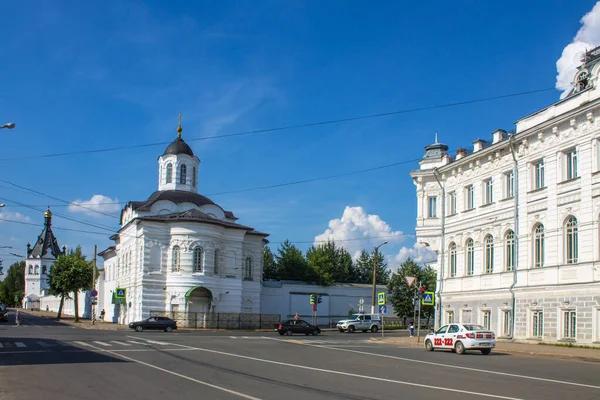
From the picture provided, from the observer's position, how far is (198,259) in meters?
59.1

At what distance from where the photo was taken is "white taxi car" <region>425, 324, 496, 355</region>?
88.9 feet

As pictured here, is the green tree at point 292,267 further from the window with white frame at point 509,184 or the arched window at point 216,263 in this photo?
the window with white frame at point 509,184

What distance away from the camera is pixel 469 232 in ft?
128

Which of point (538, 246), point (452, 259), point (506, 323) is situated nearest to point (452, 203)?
point (452, 259)

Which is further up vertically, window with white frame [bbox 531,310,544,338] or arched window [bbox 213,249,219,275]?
arched window [bbox 213,249,219,275]

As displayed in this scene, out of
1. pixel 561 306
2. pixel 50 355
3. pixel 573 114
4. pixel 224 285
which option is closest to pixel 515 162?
pixel 573 114

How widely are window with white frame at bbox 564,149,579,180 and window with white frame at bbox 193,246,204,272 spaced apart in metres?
35.9

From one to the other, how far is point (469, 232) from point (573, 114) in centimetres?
1080

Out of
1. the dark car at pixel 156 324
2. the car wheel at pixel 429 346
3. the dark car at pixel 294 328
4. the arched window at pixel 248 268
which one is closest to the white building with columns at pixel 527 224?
the car wheel at pixel 429 346

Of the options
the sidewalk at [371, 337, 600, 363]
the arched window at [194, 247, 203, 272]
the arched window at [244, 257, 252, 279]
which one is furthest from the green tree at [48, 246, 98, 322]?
the sidewalk at [371, 337, 600, 363]

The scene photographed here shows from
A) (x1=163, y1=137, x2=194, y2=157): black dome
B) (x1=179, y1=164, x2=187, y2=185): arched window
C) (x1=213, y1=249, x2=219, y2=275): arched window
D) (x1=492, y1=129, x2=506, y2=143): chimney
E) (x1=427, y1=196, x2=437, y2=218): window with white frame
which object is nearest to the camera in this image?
(x1=492, y1=129, x2=506, y2=143): chimney

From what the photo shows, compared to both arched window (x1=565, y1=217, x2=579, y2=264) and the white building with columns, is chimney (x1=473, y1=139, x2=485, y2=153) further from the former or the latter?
arched window (x1=565, y1=217, x2=579, y2=264)

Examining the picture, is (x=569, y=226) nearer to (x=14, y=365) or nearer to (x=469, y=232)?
(x=469, y=232)

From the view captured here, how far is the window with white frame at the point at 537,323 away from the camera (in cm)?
3238
